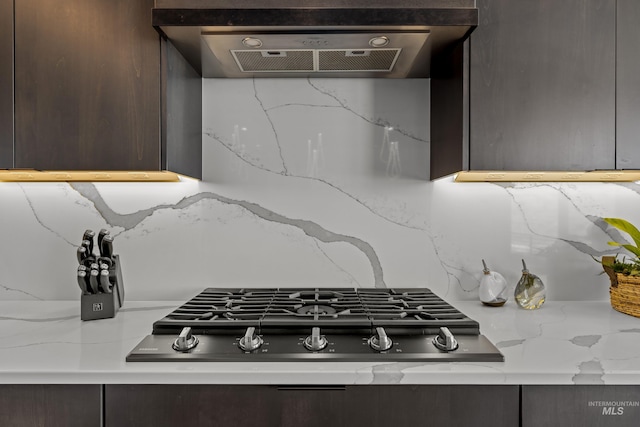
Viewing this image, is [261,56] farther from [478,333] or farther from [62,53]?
[478,333]

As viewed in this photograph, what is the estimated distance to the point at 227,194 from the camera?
1.64 meters

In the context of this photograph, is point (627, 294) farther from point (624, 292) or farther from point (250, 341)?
point (250, 341)

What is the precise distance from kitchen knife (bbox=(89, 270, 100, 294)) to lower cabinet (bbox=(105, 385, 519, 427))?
481mm

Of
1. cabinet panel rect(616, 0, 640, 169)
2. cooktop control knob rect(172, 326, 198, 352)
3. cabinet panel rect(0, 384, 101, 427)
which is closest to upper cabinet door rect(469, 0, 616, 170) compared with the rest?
cabinet panel rect(616, 0, 640, 169)

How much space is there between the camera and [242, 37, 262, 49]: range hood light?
1236 mm

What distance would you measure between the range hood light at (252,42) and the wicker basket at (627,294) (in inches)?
55.1

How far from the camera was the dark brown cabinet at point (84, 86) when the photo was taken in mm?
1224

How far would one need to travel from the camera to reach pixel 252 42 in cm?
126

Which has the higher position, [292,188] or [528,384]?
[292,188]

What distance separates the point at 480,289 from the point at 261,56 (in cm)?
113

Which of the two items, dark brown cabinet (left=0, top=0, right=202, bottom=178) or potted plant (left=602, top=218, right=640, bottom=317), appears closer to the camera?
dark brown cabinet (left=0, top=0, right=202, bottom=178)

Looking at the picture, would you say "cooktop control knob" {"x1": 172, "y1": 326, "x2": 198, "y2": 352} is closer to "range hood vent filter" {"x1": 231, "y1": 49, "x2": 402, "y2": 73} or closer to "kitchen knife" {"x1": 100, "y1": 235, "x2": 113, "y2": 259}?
"kitchen knife" {"x1": 100, "y1": 235, "x2": 113, "y2": 259}

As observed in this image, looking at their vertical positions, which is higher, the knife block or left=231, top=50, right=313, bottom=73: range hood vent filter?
left=231, top=50, right=313, bottom=73: range hood vent filter

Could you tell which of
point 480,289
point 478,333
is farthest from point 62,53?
point 480,289
